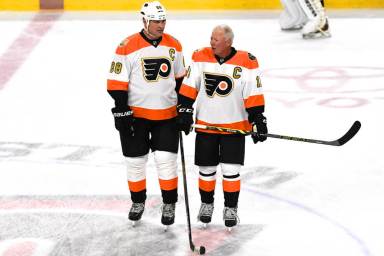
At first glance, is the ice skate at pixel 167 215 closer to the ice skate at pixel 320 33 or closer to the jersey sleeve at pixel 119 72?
the jersey sleeve at pixel 119 72

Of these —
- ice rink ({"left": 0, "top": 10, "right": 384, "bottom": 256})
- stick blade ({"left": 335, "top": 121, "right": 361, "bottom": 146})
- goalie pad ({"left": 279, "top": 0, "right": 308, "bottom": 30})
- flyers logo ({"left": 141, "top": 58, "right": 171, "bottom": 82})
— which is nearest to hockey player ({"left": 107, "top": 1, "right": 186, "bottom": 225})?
flyers logo ({"left": 141, "top": 58, "right": 171, "bottom": 82})

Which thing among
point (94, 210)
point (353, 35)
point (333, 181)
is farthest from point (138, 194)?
point (353, 35)

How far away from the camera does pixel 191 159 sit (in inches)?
233

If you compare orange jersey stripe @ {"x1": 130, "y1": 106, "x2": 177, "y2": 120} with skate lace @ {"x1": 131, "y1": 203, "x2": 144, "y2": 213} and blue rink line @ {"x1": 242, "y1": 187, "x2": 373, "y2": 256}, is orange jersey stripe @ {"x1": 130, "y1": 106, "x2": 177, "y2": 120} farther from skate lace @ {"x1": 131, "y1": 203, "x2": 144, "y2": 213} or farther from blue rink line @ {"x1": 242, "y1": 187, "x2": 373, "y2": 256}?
blue rink line @ {"x1": 242, "y1": 187, "x2": 373, "y2": 256}

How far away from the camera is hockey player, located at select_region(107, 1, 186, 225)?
4.64 meters

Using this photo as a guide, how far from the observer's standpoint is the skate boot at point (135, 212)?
4852 mm

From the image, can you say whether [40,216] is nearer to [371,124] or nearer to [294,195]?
[294,195]

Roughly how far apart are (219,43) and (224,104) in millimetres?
308

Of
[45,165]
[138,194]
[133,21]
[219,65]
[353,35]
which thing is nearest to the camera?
[219,65]

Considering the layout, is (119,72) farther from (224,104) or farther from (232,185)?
(232,185)

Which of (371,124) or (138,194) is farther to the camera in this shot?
(371,124)

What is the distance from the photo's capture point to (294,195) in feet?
17.3

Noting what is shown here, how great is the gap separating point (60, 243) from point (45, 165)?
49.4 inches

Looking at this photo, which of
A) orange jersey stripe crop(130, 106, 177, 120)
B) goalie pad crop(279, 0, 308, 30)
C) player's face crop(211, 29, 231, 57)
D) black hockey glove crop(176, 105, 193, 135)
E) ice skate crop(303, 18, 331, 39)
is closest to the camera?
player's face crop(211, 29, 231, 57)
